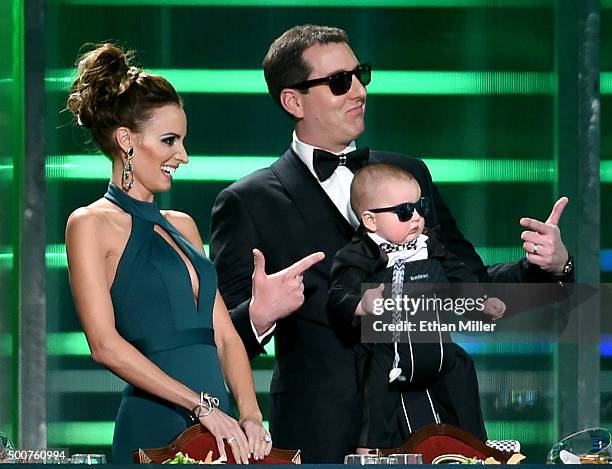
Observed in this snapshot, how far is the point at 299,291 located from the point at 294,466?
876 mm

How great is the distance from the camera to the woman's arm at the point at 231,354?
2.72 m

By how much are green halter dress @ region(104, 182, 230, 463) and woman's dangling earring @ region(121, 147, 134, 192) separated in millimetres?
85

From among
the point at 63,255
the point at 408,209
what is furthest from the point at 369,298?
the point at 63,255

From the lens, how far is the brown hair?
300cm

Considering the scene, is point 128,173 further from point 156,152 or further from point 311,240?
point 311,240

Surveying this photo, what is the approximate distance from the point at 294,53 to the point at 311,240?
1.36ft

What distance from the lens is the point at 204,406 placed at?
2621 millimetres

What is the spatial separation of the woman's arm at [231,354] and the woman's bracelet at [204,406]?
72 mm

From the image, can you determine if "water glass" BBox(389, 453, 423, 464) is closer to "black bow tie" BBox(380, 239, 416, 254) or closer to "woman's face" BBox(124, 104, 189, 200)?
"black bow tie" BBox(380, 239, 416, 254)

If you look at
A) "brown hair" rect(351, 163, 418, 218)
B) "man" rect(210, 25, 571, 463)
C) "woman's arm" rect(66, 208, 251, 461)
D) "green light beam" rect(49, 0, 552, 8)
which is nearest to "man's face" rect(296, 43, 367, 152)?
"man" rect(210, 25, 571, 463)


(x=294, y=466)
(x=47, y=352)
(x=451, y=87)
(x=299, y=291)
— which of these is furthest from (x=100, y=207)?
(x=451, y=87)

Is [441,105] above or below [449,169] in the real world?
above

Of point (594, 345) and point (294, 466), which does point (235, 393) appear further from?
point (594, 345)

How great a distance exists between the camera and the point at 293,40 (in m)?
3.25
